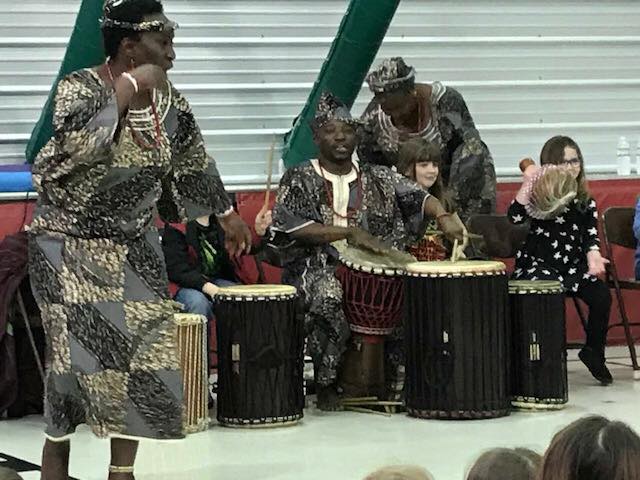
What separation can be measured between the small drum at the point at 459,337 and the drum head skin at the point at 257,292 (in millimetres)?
555

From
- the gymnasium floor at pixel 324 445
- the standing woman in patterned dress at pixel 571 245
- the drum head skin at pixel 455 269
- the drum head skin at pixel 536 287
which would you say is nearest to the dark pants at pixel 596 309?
the standing woman in patterned dress at pixel 571 245

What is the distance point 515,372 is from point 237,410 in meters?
1.34

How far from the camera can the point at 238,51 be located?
9.16 meters

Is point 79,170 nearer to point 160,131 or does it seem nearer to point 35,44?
point 160,131

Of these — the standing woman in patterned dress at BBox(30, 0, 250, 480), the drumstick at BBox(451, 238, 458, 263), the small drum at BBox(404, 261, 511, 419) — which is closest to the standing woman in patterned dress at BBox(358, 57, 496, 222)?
the drumstick at BBox(451, 238, 458, 263)

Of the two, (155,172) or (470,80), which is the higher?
(470,80)

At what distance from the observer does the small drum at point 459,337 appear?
6.03m

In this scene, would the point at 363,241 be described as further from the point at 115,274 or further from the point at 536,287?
the point at 115,274

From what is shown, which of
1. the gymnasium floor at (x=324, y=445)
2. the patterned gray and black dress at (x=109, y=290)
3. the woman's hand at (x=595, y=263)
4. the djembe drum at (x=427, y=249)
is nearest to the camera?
the patterned gray and black dress at (x=109, y=290)

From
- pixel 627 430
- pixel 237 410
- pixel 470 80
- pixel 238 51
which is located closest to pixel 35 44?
pixel 238 51

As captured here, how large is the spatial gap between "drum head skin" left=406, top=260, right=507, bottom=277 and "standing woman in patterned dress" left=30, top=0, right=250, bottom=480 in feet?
7.02

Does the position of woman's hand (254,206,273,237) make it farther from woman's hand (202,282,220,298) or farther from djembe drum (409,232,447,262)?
djembe drum (409,232,447,262)

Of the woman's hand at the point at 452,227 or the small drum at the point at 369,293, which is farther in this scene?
the small drum at the point at 369,293

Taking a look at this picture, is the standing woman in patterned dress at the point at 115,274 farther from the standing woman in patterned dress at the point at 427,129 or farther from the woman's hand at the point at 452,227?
the standing woman in patterned dress at the point at 427,129
